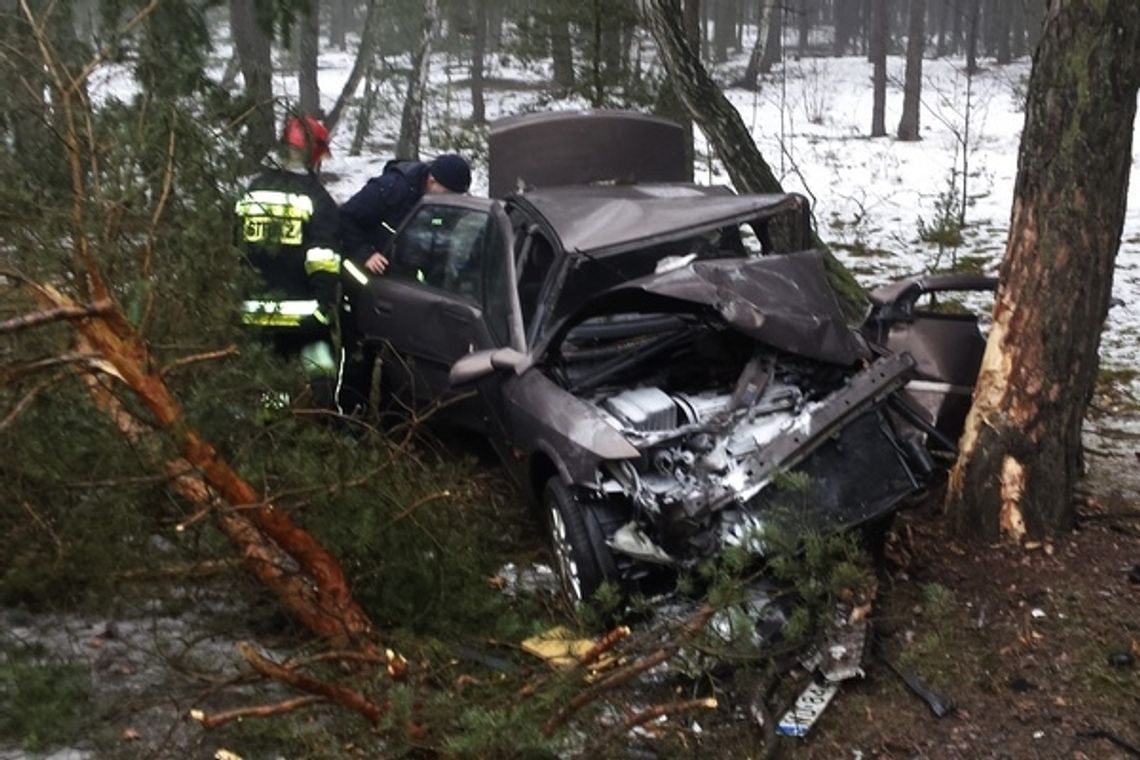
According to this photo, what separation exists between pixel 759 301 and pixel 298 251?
102 inches

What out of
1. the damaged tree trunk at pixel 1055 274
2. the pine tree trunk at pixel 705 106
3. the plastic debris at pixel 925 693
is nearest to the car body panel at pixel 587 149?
the pine tree trunk at pixel 705 106

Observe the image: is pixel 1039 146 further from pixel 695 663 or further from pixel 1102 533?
pixel 695 663

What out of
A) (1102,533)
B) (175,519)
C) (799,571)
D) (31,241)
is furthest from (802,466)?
(31,241)

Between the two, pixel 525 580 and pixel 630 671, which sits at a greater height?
pixel 630 671

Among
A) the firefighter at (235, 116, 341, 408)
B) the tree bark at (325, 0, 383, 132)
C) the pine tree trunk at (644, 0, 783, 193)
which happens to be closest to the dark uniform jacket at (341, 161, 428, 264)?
the firefighter at (235, 116, 341, 408)

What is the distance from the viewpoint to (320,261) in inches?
263

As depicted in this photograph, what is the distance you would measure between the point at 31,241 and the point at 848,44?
46315 millimetres

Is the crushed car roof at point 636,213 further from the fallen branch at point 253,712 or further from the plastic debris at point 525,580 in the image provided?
the fallen branch at point 253,712

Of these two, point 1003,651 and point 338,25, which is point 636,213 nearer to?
point 1003,651

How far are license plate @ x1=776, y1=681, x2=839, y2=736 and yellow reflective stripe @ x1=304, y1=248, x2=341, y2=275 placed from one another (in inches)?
137

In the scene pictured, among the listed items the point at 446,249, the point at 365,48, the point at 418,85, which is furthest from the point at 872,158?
the point at 446,249

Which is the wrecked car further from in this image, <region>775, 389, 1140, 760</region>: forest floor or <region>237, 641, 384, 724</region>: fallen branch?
<region>237, 641, 384, 724</region>: fallen branch

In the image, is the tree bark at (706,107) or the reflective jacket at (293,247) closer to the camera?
the reflective jacket at (293,247)

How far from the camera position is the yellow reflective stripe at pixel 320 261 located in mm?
6652
